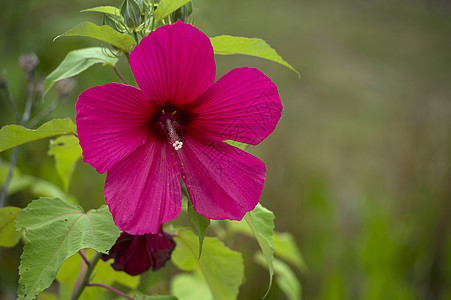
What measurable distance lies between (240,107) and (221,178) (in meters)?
0.09

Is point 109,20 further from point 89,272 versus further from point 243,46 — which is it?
point 89,272

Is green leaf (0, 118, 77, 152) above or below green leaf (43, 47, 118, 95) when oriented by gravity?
below

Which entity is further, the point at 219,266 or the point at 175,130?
the point at 219,266

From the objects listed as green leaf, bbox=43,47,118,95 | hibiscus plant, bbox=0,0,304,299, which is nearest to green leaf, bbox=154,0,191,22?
hibiscus plant, bbox=0,0,304,299

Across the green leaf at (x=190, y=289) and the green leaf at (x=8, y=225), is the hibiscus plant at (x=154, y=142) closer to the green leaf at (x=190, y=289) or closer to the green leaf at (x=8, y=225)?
the green leaf at (x=8, y=225)

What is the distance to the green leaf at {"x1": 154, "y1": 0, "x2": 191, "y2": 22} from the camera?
484mm

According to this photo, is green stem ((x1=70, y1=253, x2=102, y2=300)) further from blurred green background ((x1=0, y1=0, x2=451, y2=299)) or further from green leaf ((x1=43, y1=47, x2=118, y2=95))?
blurred green background ((x1=0, y1=0, x2=451, y2=299))

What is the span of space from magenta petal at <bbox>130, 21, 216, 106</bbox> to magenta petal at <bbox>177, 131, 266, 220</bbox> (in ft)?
Answer: 0.22

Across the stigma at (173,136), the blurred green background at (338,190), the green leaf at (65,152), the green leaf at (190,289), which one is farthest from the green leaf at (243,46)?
the blurred green background at (338,190)

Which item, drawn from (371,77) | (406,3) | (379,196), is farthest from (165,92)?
(406,3)

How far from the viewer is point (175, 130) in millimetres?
522

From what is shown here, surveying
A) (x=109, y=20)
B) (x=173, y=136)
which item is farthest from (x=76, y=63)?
(x=173, y=136)

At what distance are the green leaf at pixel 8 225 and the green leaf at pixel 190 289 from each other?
0.40 meters

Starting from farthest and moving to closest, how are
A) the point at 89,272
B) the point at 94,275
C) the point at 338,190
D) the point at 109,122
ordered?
the point at 338,190 < the point at 94,275 < the point at 89,272 < the point at 109,122
